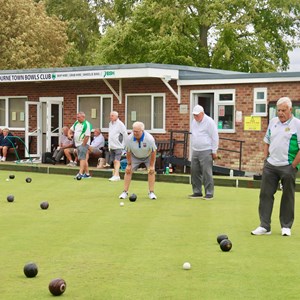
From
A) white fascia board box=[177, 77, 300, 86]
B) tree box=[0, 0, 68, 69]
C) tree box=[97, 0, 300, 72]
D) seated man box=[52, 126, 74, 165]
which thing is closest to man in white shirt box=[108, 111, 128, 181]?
white fascia board box=[177, 77, 300, 86]

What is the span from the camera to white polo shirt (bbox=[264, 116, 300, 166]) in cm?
822

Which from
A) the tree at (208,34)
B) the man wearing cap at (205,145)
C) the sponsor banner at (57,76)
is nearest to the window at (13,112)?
the sponsor banner at (57,76)

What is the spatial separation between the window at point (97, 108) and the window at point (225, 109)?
3731mm

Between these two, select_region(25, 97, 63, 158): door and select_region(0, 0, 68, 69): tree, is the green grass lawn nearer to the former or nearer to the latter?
select_region(25, 97, 63, 158): door

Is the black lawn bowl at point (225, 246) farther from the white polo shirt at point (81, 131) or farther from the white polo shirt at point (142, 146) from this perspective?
the white polo shirt at point (81, 131)

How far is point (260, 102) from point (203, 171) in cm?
709

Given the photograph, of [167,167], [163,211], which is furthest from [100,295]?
[167,167]

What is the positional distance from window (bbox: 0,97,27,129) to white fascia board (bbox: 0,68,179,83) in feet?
4.30

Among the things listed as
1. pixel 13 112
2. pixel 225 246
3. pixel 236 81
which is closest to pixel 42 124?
pixel 13 112

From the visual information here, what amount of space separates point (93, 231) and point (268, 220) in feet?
6.48

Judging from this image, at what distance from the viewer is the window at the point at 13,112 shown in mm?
24453

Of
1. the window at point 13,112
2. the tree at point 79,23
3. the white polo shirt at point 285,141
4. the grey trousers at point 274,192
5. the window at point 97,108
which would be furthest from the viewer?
the tree at point 79,23

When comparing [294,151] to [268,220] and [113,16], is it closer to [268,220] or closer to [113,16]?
[268,220]

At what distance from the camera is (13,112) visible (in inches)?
971
